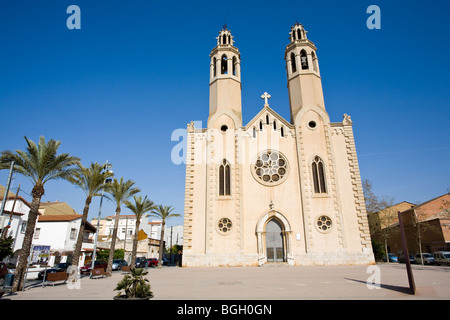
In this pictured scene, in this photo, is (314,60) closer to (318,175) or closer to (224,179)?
(318,175)

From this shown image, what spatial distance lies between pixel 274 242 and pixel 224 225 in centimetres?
458

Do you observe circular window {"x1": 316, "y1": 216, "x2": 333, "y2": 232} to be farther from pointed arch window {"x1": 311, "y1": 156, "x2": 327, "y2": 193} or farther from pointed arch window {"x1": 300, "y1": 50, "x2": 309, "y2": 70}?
pointed arch window {"x1": 300, "y1": 50, "x2": 309, "y2": 70}

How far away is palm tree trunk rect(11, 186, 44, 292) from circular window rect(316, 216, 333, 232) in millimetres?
19991

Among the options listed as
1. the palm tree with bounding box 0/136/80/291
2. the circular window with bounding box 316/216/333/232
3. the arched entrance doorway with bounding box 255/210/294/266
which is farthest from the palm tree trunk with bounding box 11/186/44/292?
the circular window with bounding box 316/216/333/232

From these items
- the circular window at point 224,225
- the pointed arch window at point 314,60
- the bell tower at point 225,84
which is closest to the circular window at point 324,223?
the circular window at point 224,225

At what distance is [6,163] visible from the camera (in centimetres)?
1480

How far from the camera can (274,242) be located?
77.1ft

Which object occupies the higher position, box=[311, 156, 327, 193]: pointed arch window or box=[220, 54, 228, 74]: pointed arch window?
box=[220, 54, 228, 74]: pointed arch window

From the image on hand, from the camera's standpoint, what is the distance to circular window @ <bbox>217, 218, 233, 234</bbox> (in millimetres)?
23469

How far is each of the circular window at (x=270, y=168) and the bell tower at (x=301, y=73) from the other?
412 centimetres
